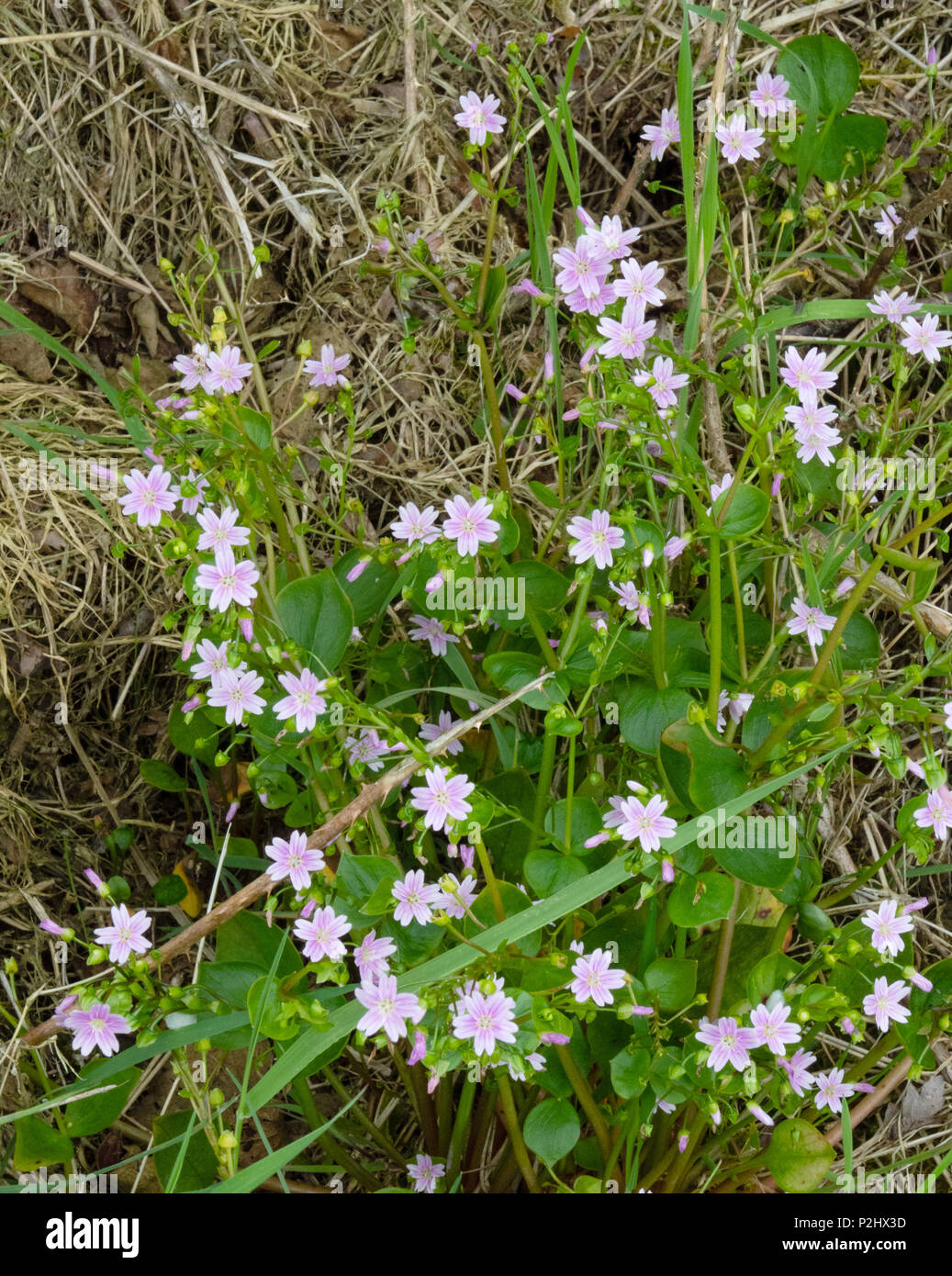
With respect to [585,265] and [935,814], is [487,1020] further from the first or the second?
[585,265]

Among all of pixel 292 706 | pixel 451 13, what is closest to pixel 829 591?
pixel 292 706

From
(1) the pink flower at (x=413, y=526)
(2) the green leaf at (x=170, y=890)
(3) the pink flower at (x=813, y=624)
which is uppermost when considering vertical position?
(1) the pink flower at (x=413, y=526)

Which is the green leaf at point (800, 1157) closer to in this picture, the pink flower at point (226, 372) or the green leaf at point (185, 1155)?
the green leaf at point (185, 1155)


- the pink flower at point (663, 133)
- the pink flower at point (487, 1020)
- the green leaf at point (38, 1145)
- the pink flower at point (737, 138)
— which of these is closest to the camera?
the pink flower at point (487, 1020)

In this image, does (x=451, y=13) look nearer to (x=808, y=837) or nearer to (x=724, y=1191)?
(x=808, y=837)

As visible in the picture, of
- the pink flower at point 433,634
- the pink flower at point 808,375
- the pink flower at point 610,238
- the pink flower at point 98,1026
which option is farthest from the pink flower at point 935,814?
Answer: the pink flower at point 98,1026

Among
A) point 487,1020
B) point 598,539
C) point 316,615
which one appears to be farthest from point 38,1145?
point 598,539
